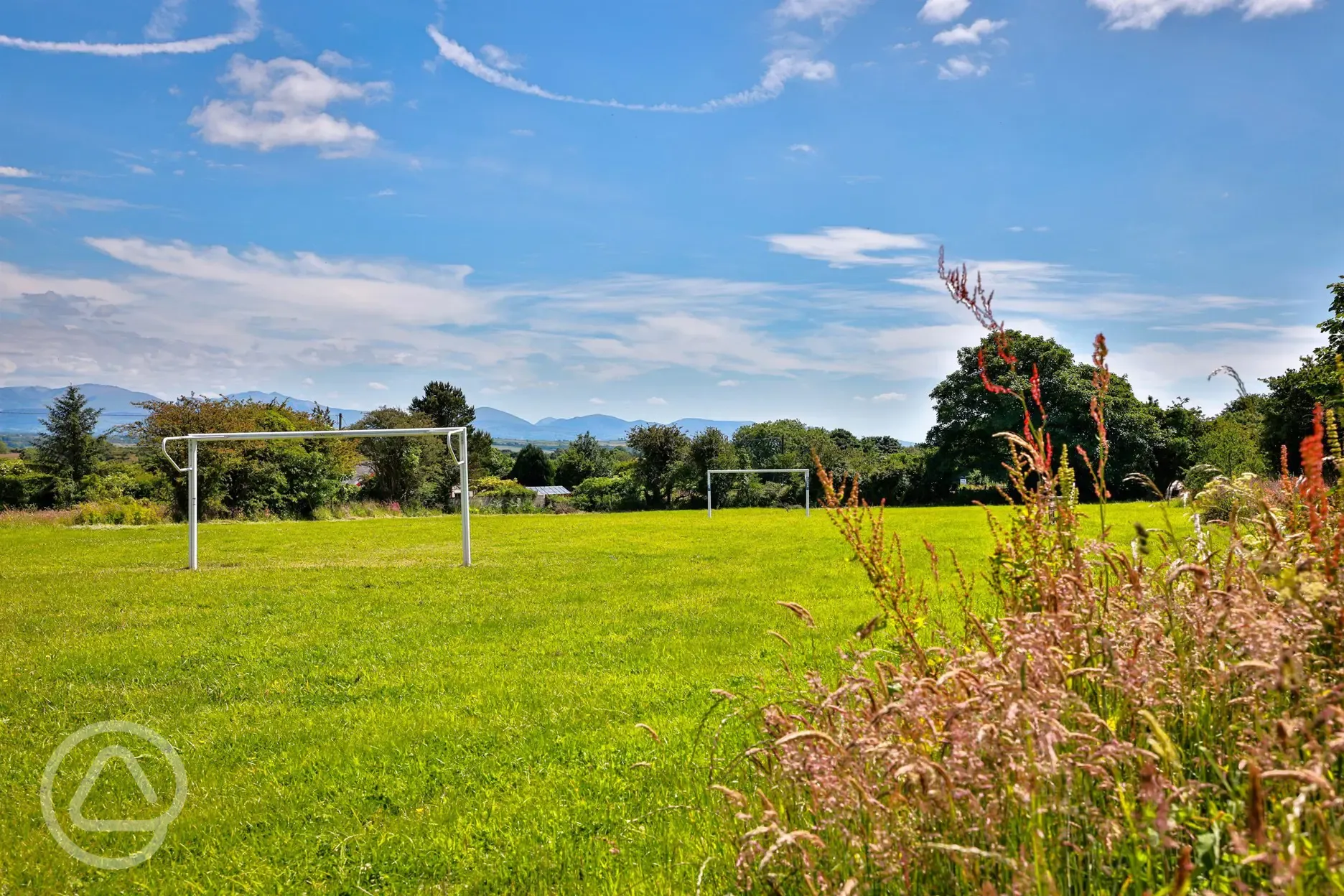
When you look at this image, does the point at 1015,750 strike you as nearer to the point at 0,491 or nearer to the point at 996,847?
the point at 996,847

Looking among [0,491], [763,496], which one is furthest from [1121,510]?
[0,491]

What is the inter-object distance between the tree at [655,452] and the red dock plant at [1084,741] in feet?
115

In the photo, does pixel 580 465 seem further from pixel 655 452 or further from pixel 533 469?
pixel 655 452

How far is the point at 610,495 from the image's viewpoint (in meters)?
37.3

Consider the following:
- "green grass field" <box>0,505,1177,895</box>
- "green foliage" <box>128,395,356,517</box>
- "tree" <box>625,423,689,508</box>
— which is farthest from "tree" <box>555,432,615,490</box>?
"green grass field" <box>0,505,1177,895</box>

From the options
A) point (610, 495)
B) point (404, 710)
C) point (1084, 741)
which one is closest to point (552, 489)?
point (610, 495)

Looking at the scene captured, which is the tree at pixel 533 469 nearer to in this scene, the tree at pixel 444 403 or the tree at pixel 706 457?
the tree at pixel 444 403

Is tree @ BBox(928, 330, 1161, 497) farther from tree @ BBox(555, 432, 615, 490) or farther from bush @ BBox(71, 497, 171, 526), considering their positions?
bush @ BBox(71, 497, 171, 526)

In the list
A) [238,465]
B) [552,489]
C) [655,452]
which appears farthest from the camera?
[552,489]

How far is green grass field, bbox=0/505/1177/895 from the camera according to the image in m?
3.33

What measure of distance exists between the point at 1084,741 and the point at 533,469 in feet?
203

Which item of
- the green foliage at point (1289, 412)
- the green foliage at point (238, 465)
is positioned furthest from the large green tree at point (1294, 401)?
the green foliage at point (238, 465)

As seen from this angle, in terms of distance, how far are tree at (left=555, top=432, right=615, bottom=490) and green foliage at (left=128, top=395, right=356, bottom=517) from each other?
27.6 meters

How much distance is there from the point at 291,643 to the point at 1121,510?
2038 cm
